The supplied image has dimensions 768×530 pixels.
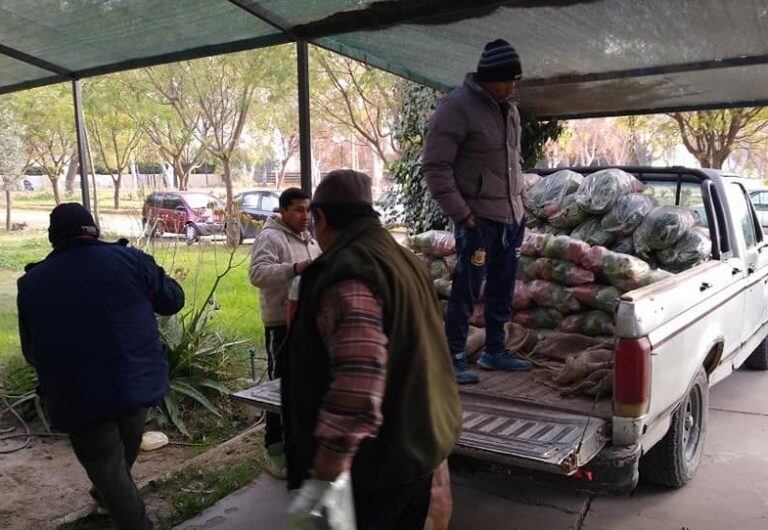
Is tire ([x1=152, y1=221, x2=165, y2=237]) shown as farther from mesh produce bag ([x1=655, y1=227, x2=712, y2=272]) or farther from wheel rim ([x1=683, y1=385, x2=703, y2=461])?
wheel rim ([x1=683, y1=385, x2=703, y2=461])

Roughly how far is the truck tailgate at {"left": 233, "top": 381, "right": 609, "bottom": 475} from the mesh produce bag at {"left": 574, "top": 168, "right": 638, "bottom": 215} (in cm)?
216

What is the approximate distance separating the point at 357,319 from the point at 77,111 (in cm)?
630

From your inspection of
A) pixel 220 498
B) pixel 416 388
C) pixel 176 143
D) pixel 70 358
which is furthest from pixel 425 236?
pixel 176 143

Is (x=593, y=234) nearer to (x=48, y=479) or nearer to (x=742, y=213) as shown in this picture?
(x=742, y=213)

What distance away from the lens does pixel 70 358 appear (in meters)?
3.01

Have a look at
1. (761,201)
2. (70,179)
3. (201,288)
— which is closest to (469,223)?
(201,288)

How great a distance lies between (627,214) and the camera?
5000 mm

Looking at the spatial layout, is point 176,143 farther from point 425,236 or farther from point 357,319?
point 357,319

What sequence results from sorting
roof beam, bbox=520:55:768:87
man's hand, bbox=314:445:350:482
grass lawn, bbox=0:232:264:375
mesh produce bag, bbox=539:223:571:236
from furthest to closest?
grass lawn, bbox=0:232:264:375
roof beam, bbox=520:55:768:87
mesh produce bag, bbox=539:223:571:236
man's hand, bbox=314:445:350:482

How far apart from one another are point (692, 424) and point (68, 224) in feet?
11.9

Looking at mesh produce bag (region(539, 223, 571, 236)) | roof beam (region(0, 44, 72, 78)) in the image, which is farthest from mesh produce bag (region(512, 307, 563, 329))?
roof beam (region(0, 44, 72, 78))

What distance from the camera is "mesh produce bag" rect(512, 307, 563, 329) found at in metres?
4.66

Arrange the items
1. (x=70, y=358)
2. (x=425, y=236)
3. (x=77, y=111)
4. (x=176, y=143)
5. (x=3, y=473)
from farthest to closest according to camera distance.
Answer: (x=176, y=143) < (x=77, y=111) < (x=425, y=236) < (x=3, y=473) < (x=70, y=358)

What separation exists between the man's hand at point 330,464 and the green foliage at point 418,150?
692cm
